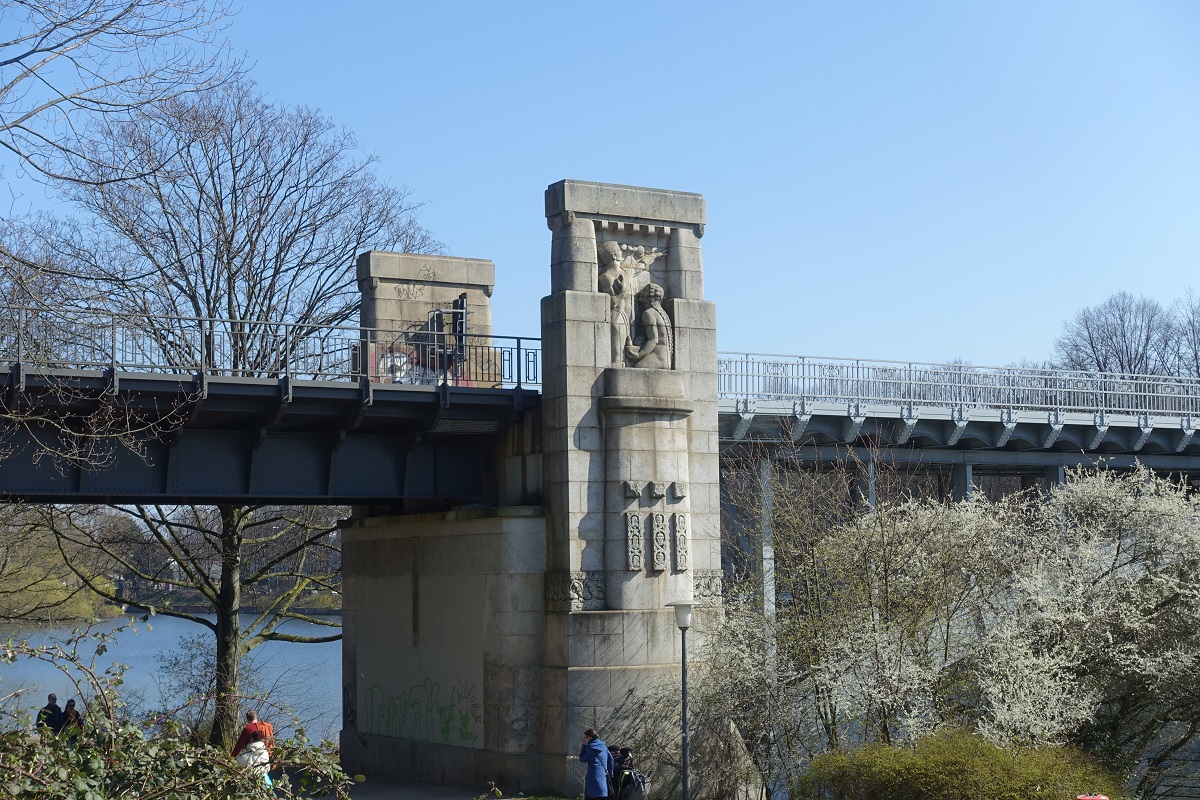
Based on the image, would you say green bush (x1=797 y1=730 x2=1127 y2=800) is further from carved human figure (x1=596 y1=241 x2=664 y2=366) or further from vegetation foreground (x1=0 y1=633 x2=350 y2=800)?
vegetation foreground (x1=0 y1=633 x2=350 y2=800)

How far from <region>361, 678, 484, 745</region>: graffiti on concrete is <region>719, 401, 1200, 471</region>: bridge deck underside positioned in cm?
1130

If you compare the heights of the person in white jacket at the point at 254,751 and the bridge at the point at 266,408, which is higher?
the bridge at the point at 266,408

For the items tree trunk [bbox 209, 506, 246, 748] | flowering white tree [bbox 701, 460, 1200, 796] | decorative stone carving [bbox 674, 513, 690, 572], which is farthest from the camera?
tree trunk [bbox 209, 506, 246, 748]

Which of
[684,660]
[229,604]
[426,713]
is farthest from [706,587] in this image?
[229,604]

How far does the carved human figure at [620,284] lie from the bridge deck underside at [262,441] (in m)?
1.76

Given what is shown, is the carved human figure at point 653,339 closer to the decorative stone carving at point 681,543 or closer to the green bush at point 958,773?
the decorative stone carving at point 681,543

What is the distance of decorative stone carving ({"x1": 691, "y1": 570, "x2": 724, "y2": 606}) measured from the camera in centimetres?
2414

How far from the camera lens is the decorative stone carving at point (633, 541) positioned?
23.3m

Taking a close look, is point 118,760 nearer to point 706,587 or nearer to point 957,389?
point 706,587

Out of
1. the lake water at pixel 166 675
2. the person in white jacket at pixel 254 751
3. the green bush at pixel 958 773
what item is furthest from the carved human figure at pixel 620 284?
the person in white jacket at pixel 254 751

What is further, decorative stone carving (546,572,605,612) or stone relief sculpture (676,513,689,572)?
stone relief sculpture (676,513,689,572)

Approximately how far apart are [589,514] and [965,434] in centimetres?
1924

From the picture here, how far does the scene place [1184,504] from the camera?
2528cm

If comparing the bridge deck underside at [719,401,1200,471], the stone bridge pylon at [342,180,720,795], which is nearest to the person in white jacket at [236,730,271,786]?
the stone bridge pylon at [342,180,720,795]
